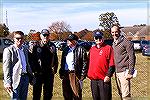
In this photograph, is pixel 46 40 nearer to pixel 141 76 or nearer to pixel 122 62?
pixel 122 62

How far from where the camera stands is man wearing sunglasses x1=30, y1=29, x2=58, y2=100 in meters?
8.23

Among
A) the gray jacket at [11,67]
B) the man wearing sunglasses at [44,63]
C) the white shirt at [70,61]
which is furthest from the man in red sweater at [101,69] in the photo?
the gray jacket at [11,67]

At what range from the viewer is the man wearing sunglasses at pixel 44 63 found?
8.23m

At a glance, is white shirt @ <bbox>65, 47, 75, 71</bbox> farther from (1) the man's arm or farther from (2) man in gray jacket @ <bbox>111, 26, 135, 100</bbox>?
(1) the man's arm

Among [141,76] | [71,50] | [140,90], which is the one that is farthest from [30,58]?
[141,76]

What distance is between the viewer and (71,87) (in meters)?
8.25

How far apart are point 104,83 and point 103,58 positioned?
510 millimetres

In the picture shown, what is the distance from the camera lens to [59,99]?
11.1 metres

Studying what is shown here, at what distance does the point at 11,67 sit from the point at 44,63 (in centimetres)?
147

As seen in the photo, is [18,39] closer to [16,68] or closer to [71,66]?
[16,68]

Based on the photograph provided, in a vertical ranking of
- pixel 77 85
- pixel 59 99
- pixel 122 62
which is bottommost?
pixel 59 99

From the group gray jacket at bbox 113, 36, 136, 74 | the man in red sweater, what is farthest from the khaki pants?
the man in red sweater

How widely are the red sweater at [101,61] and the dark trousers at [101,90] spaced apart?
0.36 ft

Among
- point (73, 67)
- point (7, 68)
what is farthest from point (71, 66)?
point (7, 68)
